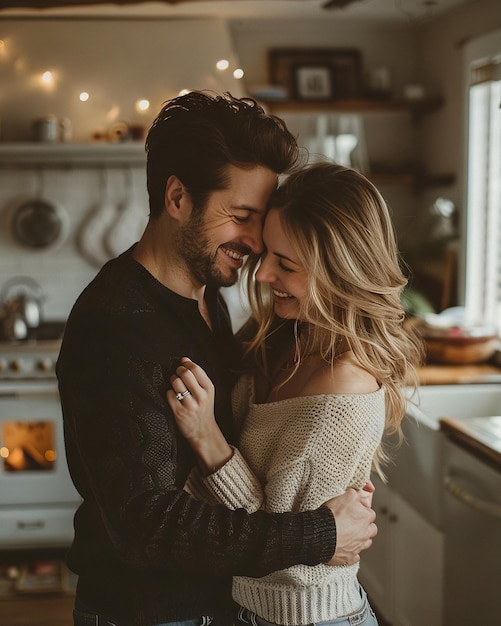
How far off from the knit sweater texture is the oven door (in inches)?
101

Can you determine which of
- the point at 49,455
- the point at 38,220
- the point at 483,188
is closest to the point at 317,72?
the point at 483,188

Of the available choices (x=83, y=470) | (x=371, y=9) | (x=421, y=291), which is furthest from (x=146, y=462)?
(x=371, y=9)

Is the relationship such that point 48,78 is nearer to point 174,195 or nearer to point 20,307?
point 20,307

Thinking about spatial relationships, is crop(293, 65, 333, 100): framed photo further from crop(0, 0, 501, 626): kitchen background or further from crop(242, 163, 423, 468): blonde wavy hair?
crop(242, 163, 423, 468): blonde wavy hair

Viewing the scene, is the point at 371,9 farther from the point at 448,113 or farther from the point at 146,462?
the point at 146,462

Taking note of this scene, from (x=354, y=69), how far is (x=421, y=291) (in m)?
1.34

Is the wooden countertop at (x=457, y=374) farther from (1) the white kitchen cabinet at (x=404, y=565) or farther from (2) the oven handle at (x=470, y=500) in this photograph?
(2) the oven handle at (x=470, y=500)

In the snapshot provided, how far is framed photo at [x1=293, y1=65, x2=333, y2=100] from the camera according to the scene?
4.52m

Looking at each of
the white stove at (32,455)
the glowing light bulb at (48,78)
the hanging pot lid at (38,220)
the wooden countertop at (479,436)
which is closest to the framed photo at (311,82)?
the glowing light bulb at (48,78)

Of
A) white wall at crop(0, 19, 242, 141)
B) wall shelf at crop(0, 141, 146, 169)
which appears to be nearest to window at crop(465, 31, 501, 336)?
white wall at crop(0, 19, 242, 141)

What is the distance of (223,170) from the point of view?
158 centimetres

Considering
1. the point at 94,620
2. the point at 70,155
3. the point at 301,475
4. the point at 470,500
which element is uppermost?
the point at 70,155

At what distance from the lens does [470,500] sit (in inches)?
91.7

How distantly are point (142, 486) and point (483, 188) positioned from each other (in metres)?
3.01
